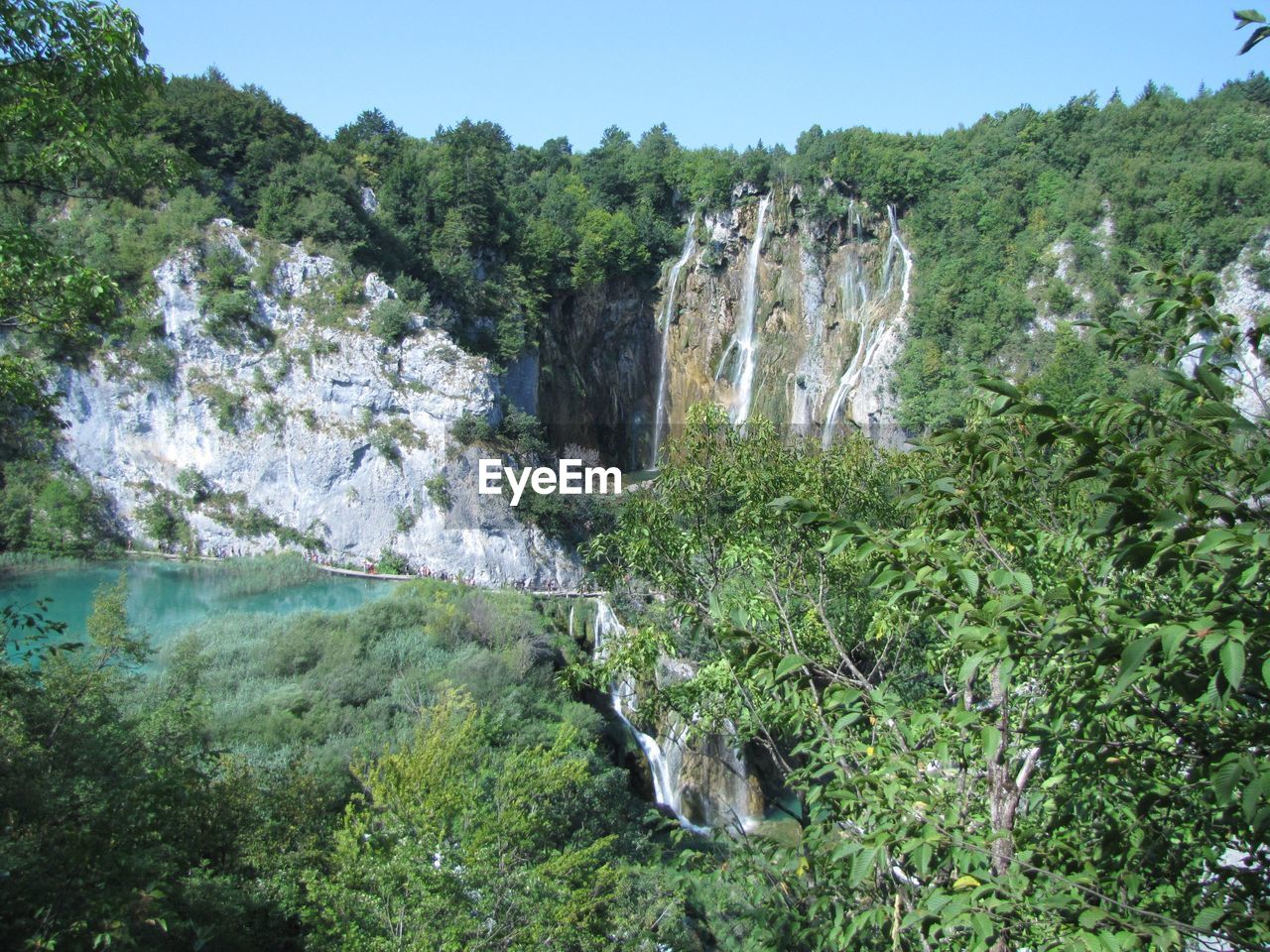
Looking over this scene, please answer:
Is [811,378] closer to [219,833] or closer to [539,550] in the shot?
[539,550]

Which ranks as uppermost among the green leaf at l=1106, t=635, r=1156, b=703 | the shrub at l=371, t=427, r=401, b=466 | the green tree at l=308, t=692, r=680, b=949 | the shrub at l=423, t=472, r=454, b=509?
the shrub at l=371, t=427, r=401, b=466

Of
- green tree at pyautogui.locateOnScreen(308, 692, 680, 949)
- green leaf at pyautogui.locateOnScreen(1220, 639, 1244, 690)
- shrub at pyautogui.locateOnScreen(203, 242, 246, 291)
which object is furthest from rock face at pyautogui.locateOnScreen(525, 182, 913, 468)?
green leaf at pyautogui.locateOnScreen(1220, 639, 1244, 690)

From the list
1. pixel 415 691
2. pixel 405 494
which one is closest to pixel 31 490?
pixel 405 494

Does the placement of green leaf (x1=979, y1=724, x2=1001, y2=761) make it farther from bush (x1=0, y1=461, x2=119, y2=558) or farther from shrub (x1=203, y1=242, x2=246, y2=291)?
shrub (x1=203, y1=242, x2=246, y2=291)

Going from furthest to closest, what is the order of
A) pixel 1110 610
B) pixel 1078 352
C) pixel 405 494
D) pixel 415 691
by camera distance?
pixel 405 494 < pixel 1078 352 < pixel 415 691 < pixel 1110 610

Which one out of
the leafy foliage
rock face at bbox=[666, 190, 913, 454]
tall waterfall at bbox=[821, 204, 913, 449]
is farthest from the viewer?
rock face at bbox=[666, 190, 913, 454]

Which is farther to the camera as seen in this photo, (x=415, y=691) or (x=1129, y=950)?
(x=415, y=691)

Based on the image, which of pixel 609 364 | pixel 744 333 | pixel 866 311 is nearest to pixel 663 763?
pixel 744 333

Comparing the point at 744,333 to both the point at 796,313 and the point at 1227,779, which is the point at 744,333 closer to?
the point at 796,313
